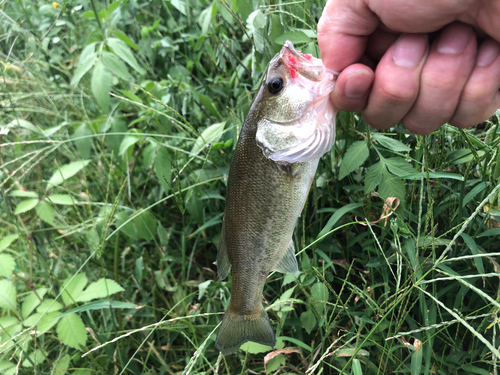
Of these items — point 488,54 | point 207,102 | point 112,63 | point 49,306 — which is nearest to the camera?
point 488,54

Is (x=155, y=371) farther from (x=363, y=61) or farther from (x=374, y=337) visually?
(x=363, y=61)

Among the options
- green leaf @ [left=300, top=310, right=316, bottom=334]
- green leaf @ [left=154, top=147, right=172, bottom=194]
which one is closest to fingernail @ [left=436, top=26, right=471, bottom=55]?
green leaf @ [left=300, top=310, right=316, bottom=334]

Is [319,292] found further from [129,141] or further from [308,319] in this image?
[129,141]

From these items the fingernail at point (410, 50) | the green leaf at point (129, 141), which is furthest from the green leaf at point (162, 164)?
the fingernail at point (410, 50)

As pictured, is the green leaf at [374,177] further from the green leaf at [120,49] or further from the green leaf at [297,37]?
the green leaf at [120,49]

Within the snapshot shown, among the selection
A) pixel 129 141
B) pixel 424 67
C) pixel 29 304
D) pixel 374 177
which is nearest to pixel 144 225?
pixel 129 141

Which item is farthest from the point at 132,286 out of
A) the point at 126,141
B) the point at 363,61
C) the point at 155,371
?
the point at 363,61
